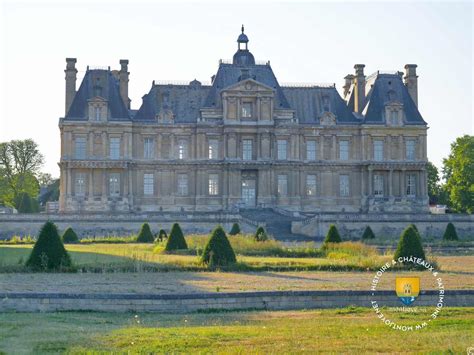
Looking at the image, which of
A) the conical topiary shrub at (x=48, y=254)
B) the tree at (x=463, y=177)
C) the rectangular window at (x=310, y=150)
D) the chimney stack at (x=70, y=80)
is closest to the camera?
the conical topiary shrub at (x=48, y=254)

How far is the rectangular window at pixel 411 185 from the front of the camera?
161 ft

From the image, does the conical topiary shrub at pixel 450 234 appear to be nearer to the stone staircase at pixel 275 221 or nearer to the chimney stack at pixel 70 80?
the stone staircase at pixel 275 221

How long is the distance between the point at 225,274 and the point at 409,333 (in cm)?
875

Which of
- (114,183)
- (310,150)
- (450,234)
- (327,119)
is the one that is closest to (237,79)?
(327,119)

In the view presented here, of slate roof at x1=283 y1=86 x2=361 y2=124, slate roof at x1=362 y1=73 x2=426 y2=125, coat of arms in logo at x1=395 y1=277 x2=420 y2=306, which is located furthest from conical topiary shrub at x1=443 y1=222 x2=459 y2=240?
coat of arms in logo at x1=395 y1=277 x2=420 y2=306

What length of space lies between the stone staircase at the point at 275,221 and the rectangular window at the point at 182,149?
198 inches

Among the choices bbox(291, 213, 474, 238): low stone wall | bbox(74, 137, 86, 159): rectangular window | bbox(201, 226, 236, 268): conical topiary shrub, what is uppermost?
bbox(74, 137, 86, 159): rectangular window

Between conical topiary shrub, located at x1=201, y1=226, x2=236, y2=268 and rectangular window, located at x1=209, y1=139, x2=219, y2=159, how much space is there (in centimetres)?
2594

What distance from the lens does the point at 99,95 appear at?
47031mm

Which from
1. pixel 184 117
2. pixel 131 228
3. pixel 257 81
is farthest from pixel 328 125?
pixel 131 228

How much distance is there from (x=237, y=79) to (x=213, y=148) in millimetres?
4293

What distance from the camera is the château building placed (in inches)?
1829

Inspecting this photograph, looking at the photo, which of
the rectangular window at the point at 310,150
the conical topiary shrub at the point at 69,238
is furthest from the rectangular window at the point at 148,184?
the conical topiary shrub at the point at 69,238

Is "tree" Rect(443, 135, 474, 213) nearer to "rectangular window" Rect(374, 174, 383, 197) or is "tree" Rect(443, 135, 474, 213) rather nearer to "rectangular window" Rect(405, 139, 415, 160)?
"rectangular window" Rect(405, 139, 415, 160)
